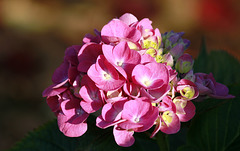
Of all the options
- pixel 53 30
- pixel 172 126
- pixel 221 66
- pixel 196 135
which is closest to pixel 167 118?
pixel 172 126

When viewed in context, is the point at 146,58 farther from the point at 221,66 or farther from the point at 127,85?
the point at 221,66

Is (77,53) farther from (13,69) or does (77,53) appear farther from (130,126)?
(13,69)

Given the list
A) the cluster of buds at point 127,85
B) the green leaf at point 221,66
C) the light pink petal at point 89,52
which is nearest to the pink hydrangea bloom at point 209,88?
the cluster of buds at point 127,85

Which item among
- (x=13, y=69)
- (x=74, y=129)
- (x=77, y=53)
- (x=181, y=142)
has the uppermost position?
(x=77, y=53)

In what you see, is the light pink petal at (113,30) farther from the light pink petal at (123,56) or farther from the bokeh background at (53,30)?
the bokeh background at (53,30)

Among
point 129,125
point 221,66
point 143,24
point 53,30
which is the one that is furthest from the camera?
point 53,30

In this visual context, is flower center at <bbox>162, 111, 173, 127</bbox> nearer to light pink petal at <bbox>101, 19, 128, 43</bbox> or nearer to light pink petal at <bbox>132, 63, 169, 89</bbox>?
light pink petal at <bbox>132, 63, 169, 89</bbox>

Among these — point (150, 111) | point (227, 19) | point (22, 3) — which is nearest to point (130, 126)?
point (150, 111)
